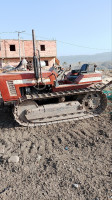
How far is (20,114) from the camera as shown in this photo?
20.2ft

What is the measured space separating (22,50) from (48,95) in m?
29.4

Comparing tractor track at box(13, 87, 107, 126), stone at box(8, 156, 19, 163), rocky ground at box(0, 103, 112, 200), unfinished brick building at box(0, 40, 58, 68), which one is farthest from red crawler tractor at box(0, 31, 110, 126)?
unfinished brick building at box(0, 40, 58, 68)

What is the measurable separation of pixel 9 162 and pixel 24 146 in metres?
0.80

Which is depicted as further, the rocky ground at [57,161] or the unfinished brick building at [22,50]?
the unfinished brick building at [22,50]

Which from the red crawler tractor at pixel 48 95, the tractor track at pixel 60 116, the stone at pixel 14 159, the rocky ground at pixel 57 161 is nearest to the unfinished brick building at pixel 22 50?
the red crawler tractor at pixel 48 95

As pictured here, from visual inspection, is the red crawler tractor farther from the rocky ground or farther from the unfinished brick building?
the unfinished brick building

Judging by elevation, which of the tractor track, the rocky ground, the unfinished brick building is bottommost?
the rocky ground

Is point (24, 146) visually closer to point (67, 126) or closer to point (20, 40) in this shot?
point (67, 126)

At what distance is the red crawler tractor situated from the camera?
233 inches

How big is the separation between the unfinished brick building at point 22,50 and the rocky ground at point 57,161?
27.2 m

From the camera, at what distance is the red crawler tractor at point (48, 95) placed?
591 centimetres

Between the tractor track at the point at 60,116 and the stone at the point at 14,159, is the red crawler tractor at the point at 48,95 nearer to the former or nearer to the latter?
the tractor track at the point at 60,116

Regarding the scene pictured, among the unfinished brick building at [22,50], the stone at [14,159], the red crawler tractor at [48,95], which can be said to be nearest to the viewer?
the stone at [14,159]

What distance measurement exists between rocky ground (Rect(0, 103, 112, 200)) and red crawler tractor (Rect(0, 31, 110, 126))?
0.40 metres
